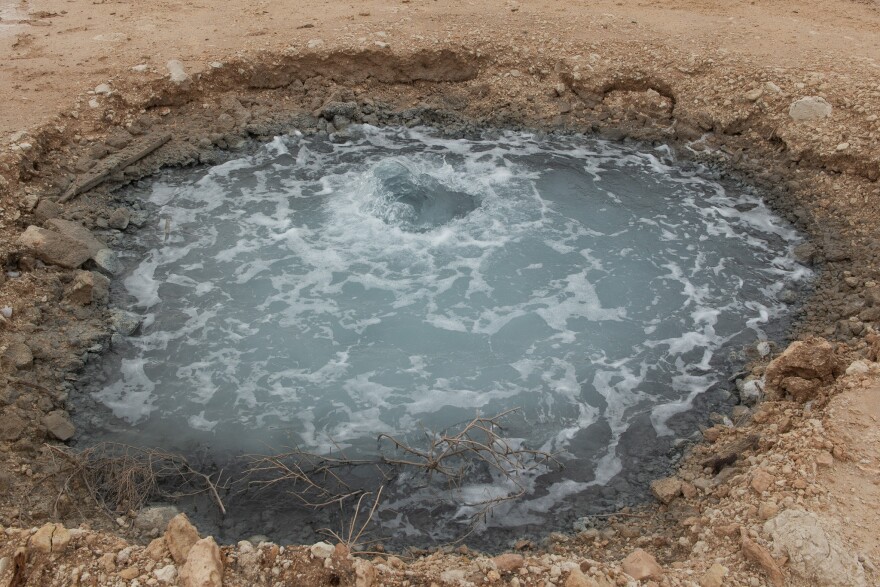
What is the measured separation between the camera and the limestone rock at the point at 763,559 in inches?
146

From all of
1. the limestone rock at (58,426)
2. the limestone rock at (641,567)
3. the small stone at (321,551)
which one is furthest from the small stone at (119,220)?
the limestone rock at (641,567)

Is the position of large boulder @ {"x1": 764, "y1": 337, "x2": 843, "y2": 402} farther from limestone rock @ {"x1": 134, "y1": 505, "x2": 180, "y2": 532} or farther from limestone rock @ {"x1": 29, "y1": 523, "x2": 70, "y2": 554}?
limestone rock @ {"x1": 29, "y1": 523, "x2": 70, "y2": 554}

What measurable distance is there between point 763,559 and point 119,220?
6.66 meters

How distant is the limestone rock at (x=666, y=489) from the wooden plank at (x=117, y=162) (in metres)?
6.29

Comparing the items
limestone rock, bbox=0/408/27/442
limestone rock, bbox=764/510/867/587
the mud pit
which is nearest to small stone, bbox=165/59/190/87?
the mud pit

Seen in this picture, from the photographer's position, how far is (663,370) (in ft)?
20.4

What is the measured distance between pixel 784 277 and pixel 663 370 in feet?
6.49

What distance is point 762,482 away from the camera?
4.28 m

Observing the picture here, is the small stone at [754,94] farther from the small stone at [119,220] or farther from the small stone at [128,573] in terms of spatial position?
the small stone at [128,573]

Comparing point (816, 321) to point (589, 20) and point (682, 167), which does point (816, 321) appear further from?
point (589, 20)

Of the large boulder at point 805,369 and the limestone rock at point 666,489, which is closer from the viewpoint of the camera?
the limestone rock at point 666,489

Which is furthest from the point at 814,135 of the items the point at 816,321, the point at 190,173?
the point at 190,173

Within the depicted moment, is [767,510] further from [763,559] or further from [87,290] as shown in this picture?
[87,290]

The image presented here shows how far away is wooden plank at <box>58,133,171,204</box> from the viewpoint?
24.4 feet
